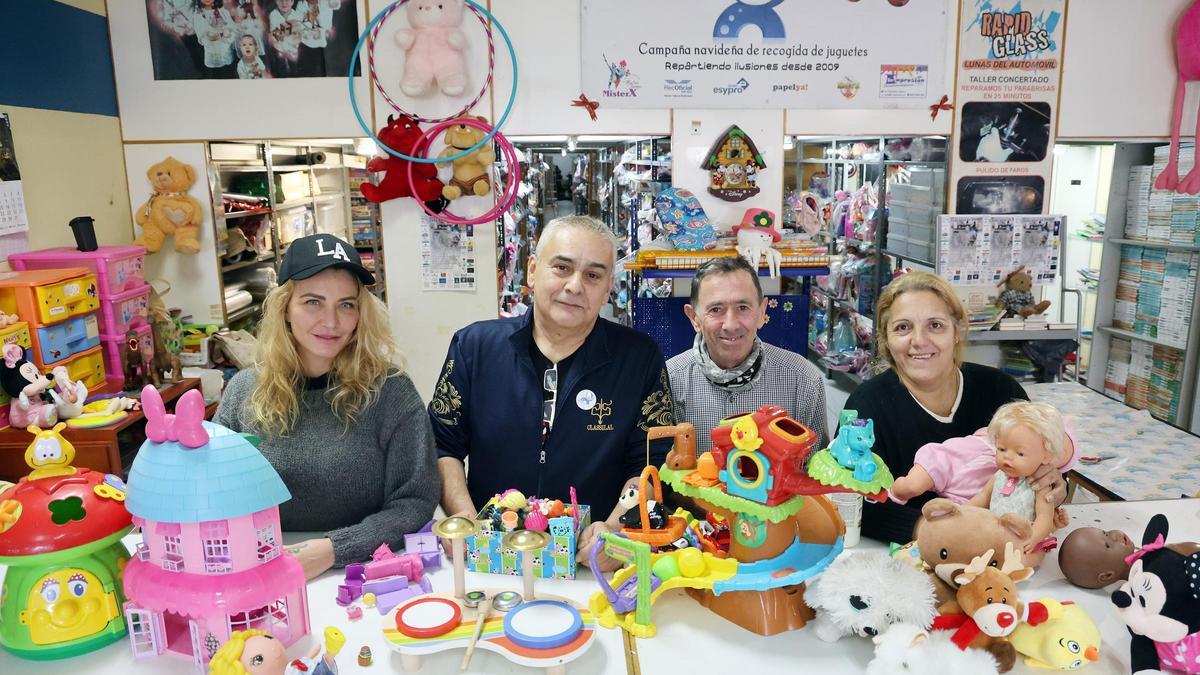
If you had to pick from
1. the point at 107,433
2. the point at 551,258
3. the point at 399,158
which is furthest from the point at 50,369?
the point at 551,258

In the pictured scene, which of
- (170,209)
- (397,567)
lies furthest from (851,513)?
(170,209)

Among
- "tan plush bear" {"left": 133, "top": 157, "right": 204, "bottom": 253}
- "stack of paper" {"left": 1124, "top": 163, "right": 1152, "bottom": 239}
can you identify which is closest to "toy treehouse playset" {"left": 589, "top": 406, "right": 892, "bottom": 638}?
"tan plush bear" {"left": 133, "top": 157, "right": 204, "bottom": 253}

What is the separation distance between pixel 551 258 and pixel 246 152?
4.15m

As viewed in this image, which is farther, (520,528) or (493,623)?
(520,528)

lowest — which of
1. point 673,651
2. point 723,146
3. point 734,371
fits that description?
point 673,651

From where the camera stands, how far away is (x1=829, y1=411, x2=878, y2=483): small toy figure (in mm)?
1445

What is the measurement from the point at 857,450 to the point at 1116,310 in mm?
5305

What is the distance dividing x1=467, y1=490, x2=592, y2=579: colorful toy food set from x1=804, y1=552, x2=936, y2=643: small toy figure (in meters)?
0.55

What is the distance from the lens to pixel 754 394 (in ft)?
8.56

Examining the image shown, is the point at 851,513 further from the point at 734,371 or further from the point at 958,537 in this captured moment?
the point at 734,371

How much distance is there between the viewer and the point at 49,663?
150cm

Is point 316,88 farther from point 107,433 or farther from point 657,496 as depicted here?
point 657,496

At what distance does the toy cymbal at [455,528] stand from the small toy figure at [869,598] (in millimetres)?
700

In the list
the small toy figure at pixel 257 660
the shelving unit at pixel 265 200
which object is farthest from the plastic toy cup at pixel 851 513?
the shelving unit at pixel 265 200
